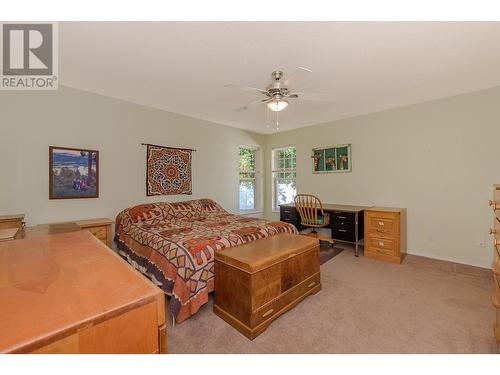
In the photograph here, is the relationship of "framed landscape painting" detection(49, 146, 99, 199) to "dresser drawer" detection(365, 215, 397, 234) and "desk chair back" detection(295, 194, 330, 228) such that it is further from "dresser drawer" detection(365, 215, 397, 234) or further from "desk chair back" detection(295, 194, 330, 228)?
"dresser drawer" detection(365, 215, 397, 234)

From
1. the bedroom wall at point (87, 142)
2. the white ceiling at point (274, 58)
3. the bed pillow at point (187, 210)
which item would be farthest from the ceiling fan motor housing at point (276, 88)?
the bedroom wall at point (87, 142)

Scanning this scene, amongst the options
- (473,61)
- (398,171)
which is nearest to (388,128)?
(398,171)

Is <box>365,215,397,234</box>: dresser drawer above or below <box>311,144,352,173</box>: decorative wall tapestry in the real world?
below

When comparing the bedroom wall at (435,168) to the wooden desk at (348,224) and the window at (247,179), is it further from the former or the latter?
the window at (247,179)

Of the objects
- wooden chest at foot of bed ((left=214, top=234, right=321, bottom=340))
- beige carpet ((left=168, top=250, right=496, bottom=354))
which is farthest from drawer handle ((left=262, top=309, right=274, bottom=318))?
beige carpet ((left=168, top=250, right=496, bottom=354))

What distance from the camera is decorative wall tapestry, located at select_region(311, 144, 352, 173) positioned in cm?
431

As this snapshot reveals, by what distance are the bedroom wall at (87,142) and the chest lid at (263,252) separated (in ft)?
7.26

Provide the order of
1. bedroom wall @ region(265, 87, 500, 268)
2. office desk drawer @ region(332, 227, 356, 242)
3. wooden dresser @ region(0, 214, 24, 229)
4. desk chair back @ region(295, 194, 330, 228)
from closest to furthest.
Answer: wooden dresser @ region(0, 214, 24, 229)
bedroom wall @ region(265, 87, 500, 268)
office desk drawer @ region(332, 227, 356, 242)
desk chair back @ region(295, 194, 330, 228)

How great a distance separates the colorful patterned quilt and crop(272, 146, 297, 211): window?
7.20 feet

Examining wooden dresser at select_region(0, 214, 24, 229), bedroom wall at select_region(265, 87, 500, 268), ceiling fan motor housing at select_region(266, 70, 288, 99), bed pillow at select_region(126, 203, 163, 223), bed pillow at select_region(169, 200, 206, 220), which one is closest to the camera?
ceiling fan motor housing at select_region(266, 70, 288, 99)

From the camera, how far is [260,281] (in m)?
1.81

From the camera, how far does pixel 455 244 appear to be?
10.7 ft

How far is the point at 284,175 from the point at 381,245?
2.64 meters

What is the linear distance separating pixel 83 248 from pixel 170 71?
2043 mm
